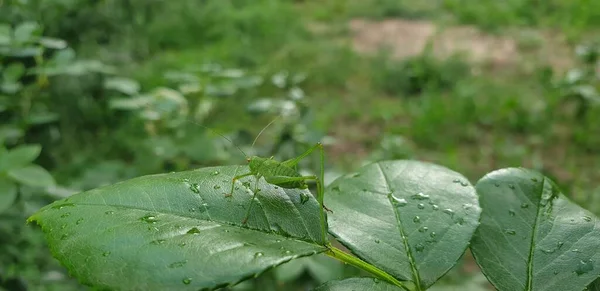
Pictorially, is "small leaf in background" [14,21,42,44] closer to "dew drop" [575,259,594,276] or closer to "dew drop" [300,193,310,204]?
"dew drop" [300,193,310,204]

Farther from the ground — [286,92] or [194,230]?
[194,230]

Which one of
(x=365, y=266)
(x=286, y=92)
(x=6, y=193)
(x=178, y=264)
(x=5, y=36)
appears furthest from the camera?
(x=286, y=92)

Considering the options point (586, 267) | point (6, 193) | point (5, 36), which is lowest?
point (6, 193)

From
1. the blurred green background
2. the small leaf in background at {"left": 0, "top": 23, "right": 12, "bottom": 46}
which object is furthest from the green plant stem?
the small leaf in background at {"left": 0, "top": 23, "right": 12, "bottom": 46}

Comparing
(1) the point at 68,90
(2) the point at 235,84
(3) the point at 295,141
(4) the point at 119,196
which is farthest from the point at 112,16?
(4) the point at 119,196

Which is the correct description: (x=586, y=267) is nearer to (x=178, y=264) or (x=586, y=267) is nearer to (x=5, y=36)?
(x=178, y=264)

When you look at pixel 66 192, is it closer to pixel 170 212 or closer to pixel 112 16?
pixel 170 212

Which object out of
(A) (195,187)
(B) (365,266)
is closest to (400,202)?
(B) (365,266)
